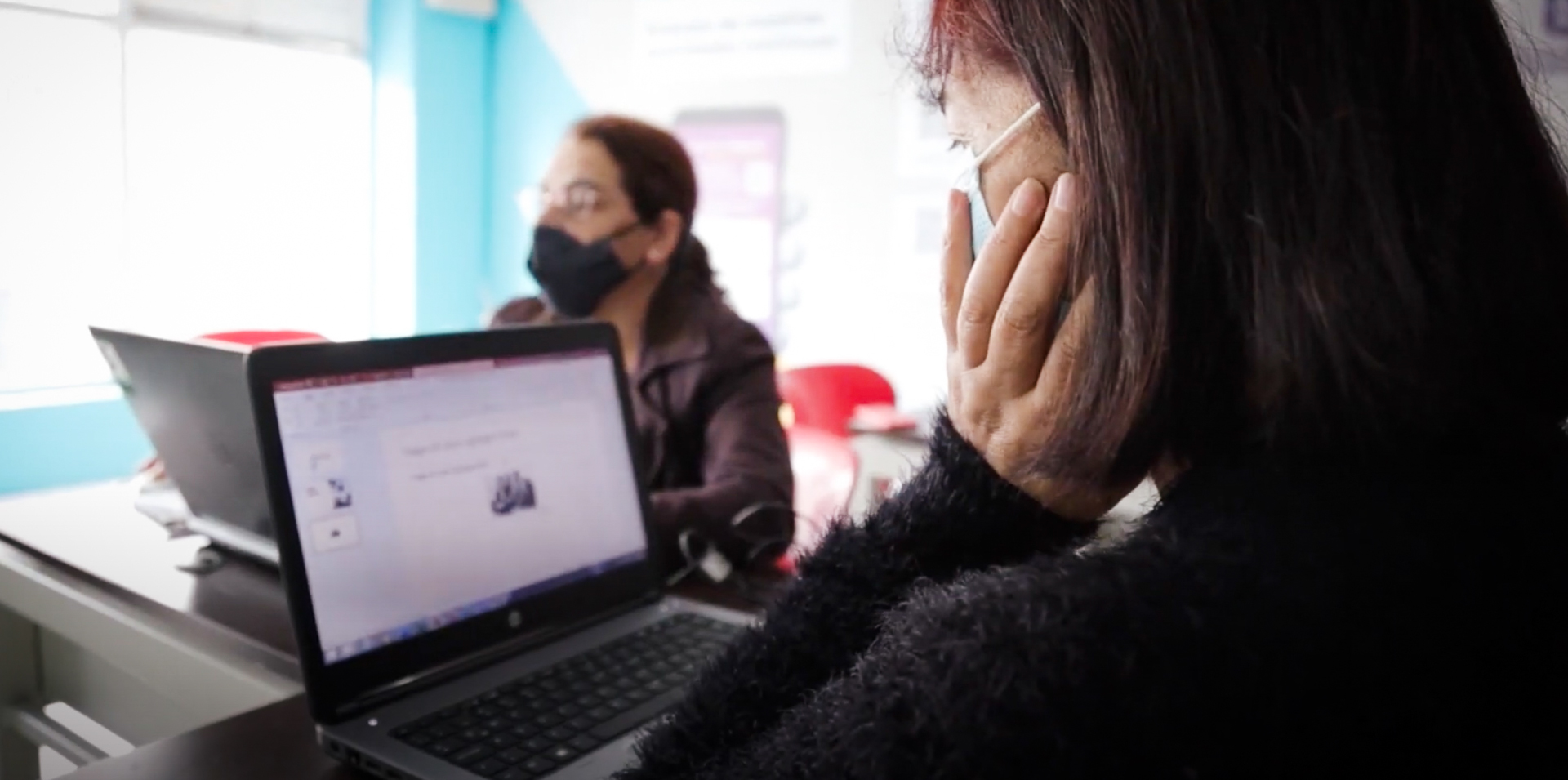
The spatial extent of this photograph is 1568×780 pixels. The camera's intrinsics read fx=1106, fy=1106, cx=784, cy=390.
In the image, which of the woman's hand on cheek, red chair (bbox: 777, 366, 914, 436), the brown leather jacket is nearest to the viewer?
the woman's hand on cheek

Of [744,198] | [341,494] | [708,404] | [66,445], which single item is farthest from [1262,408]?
[66,445]

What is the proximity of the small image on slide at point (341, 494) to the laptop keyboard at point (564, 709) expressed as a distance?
173 millimetres

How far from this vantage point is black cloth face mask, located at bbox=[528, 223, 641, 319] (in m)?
1.75

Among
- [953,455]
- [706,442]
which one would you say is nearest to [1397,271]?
[953,455]

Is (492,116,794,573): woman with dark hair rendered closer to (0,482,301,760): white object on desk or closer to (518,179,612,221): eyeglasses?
(518,179,612,221): eyeglasses

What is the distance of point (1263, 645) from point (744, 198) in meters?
3.23

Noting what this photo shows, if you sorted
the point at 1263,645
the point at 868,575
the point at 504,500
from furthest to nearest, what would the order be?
the point at 504,500
the point at 868,575
the point at 1263,645

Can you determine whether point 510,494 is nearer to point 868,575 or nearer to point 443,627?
point 443,627

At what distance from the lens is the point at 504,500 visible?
0.97 meters

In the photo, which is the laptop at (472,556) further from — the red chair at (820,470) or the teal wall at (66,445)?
the teal wall at (66,445)

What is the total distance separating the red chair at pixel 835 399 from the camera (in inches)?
99.6

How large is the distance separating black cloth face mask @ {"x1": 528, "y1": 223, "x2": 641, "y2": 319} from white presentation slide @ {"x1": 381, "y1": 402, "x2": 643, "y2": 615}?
704mm

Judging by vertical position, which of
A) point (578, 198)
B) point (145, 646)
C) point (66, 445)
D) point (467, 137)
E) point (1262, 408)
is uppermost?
point (467, 137)

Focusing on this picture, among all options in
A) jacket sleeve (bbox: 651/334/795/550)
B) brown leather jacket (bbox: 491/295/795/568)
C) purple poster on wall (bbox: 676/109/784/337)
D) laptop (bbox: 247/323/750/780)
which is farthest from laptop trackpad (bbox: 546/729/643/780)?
purple poster on wall (bbox: 676/109/784/337)
